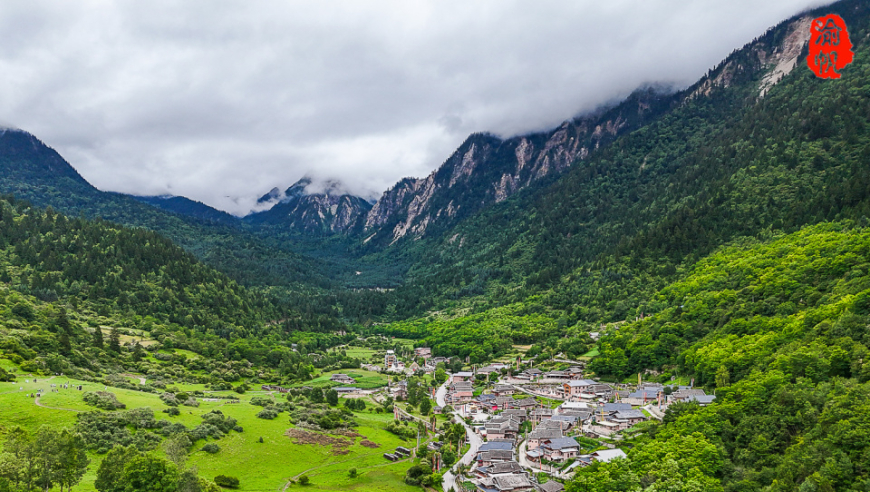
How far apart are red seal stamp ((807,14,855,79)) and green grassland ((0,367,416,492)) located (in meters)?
187

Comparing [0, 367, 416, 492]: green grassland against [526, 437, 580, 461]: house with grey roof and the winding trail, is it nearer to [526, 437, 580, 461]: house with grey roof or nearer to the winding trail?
the winding trail

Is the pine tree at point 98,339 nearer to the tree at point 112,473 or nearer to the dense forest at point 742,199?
the tree at point 112,473

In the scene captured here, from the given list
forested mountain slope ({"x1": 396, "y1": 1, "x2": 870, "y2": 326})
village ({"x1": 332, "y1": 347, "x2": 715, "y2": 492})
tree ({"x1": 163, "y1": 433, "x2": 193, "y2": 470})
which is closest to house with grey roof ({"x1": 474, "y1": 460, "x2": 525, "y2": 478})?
village ({"x1": 332, "y1": 347, "x2": 715, "y2": 492})

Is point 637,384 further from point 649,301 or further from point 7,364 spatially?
point 7,364

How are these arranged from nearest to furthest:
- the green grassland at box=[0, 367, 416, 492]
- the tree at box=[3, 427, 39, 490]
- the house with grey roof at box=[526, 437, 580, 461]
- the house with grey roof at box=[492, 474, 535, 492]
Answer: the tree at box=[3, 427, 39, 490] < the house with grey roof at box=[492, 474, 535, 492] < the green grassland at box=[0, 367, 416, 492] < the house with grey roof at box=[526, 437, 580, 461]

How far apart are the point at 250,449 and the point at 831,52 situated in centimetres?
22272

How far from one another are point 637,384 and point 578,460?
33306 mm

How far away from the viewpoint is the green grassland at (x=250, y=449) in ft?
171

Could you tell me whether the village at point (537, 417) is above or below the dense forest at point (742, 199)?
below

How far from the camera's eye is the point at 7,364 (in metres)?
66.5

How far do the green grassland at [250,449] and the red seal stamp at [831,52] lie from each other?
187 meters

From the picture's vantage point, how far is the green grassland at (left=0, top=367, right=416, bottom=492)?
2050 inches

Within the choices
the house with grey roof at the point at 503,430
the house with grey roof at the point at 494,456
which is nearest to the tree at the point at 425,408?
the house with grey roof at the point at 503,430

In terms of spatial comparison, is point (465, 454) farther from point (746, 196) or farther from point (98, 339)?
point (746, 196)
